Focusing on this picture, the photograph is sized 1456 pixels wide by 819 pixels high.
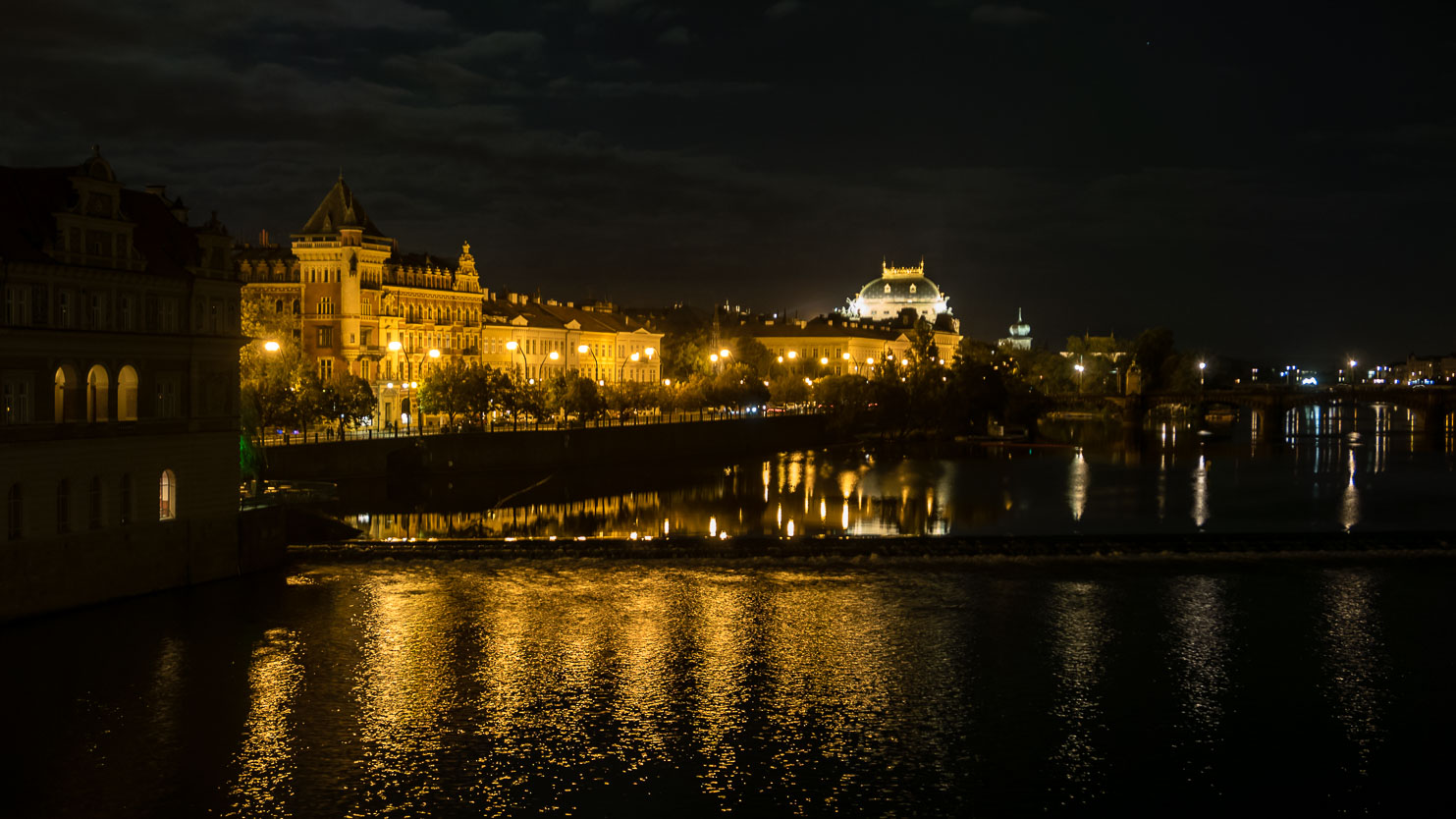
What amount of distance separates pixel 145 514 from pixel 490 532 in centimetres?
1869

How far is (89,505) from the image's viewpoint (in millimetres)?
35844

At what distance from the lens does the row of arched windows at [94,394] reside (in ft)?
116

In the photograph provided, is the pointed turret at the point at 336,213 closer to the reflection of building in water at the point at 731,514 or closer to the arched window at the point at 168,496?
the reflection of building in water at the point at 731,514

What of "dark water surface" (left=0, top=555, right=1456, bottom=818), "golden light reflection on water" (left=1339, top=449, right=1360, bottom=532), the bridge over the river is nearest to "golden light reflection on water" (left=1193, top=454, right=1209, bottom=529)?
"golden light reflection on water" (left=1339, top=449, right=1360, bottom=532)

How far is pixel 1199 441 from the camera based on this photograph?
123750 mm

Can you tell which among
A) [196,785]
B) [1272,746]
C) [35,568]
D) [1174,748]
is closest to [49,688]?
[35,568]

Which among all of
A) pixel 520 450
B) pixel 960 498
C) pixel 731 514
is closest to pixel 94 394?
pixel 731 514

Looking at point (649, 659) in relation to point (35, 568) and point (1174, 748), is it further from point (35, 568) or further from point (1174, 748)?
point (35, 568)

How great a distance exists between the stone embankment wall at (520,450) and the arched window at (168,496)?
21.1 m

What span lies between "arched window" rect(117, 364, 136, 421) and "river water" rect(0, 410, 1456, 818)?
519 cm

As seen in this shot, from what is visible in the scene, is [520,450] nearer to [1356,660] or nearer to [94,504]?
[94,504]

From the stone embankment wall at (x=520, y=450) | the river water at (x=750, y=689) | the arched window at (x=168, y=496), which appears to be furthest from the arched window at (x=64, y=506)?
the stone embankment wall at (x=520, y=450)

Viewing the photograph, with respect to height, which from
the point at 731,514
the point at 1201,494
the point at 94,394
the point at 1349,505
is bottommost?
the point at 731,514

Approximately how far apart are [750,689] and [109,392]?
1933cm
